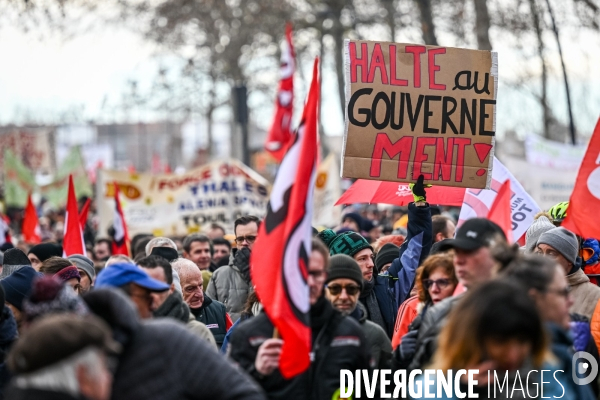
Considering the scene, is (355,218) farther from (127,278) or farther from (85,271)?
(127,278)

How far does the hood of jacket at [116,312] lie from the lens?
141 inches

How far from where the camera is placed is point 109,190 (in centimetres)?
1612

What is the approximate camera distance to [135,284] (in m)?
4.55

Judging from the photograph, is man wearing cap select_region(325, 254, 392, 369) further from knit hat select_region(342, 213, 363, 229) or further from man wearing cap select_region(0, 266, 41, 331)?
knit hat select_region(342, 213, 363, 229)

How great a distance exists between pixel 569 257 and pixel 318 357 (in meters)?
2.30

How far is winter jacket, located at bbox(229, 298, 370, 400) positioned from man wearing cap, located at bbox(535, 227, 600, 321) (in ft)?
6.37

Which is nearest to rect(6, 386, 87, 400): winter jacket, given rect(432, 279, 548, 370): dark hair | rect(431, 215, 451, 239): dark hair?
rect(432, 279, 548, 370): dark hair

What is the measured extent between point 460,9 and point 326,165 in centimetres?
876

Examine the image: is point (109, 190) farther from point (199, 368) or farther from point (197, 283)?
point (199, 368)

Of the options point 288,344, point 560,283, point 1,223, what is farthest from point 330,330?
point 1,223

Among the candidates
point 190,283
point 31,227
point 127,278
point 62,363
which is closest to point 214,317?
point 190,283

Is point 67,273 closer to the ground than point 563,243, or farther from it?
closer to the ground

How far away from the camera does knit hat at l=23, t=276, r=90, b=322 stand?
3834 millimetres

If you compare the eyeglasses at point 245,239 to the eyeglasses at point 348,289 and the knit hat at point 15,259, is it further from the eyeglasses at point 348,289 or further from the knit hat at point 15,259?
the eyeglasses at point 348,289
